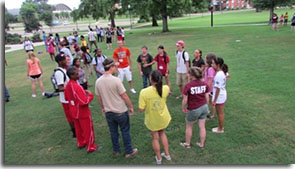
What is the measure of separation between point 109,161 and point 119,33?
59.7 feet

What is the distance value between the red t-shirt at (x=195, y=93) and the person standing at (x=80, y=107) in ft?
6.24

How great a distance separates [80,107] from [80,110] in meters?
0.06

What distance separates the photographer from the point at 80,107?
430cm

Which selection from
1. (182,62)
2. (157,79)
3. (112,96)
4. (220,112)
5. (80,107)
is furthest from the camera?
(182,62)

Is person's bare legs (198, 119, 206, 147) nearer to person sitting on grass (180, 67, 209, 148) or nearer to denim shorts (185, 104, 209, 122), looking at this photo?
person sitting on grass (180, 67, 209, 148)

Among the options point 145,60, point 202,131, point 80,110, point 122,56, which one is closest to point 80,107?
point 80,110

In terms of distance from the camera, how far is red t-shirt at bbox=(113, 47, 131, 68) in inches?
291

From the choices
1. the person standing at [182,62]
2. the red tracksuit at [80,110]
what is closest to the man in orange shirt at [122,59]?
the person standing at [182,62]

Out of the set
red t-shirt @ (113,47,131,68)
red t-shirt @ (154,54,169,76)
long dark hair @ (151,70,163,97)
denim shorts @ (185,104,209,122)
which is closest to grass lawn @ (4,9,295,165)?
denim shorts @ (185,104,209,122)

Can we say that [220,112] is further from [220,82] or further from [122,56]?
[122,56]

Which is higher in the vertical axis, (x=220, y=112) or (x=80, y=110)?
(x=80, y=110)

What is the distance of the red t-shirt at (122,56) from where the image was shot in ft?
24.2

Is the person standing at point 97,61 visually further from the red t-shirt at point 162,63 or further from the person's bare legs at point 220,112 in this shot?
the person's bare legs at point 220,112

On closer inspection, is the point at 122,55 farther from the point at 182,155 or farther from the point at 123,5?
the point at 123,5
